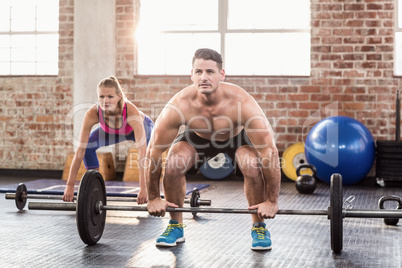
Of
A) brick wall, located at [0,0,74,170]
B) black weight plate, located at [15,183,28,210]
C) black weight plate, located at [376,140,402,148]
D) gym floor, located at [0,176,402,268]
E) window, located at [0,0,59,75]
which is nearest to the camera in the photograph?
gym floor, located at [0,176,402,268]

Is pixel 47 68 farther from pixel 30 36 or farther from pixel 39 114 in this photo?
pixel 39 114

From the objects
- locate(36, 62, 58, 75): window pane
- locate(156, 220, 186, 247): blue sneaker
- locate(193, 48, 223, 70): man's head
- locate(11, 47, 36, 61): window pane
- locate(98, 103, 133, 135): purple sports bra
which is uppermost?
locate(11, 47, 36, 61): window pane

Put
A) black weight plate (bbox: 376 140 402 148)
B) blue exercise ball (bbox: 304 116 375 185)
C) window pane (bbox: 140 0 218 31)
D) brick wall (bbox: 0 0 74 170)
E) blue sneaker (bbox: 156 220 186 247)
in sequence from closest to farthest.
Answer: blue sneaker (bbox: 156 220 186 247)
blue exercise ball (bbox: 304 116 375 185)
black weight plate (bbox: 376 140 402 148)
window pane (bbox: 140 0 218 31)
brick wall (bbox: 0 0 74 170)

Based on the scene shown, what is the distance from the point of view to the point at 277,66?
602 cm

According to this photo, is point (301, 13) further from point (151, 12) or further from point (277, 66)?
point (151, 12)

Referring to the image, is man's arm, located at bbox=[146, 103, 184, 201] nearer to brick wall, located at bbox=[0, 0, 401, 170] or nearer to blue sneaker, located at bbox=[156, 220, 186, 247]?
blue sneaker, located at bbox=[156, 220, 186, 247]

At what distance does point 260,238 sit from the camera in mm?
2578

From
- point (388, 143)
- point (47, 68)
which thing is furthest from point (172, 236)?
point (47, 68)

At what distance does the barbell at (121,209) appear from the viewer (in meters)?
2.35

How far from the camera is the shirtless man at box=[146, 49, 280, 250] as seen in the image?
2418 millimetres

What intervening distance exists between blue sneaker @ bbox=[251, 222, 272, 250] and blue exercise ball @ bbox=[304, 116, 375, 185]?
262 cm

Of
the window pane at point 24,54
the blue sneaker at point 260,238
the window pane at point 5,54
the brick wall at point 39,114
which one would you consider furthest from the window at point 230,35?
the blue sneaker at point 260,238

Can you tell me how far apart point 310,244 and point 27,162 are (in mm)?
4494

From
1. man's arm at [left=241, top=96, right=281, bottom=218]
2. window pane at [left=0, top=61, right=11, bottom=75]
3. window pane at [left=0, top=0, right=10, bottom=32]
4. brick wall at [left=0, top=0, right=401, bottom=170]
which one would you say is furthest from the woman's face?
window pane at [left=0, top=0, right=10, bottom=32]
